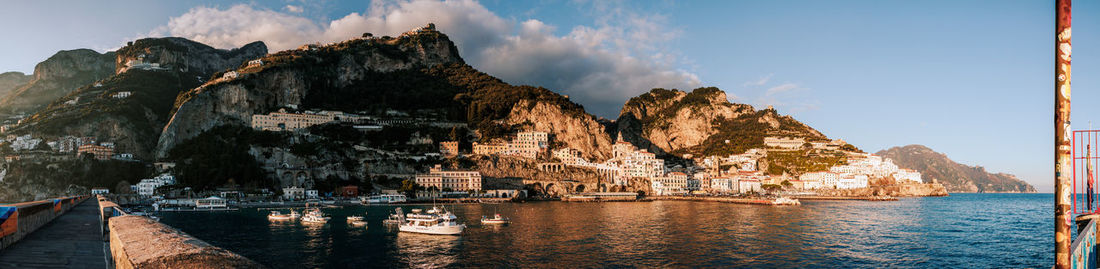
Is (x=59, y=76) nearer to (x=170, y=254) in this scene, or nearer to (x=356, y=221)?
(x=356, y=221)

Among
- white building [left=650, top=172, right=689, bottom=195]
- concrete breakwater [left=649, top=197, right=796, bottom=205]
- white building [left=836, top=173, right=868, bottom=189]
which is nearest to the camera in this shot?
concrete breakwater [left=649, top=197, right=796, bottom=205]

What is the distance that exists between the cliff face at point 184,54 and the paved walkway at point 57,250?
163456 millimetres

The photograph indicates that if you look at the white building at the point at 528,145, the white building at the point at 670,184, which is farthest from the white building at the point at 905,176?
the white building at the point at 528,145

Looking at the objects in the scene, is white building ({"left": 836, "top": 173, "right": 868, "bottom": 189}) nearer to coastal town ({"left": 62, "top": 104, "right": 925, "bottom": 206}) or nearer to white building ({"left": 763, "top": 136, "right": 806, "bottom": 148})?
coastal town ({"left": 62, "top": 104, "right": 925, "bottom": 206})

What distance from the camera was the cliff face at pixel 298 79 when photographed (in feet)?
345

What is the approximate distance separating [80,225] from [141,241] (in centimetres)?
1868

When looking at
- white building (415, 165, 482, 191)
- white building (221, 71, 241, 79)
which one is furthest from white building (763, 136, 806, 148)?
white building (221, 71, 241, 79)

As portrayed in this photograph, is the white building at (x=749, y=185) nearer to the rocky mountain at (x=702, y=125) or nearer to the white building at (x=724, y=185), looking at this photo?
the white building at (x=724, y=185)

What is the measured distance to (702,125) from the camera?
17025cm

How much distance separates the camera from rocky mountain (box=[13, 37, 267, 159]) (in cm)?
10338

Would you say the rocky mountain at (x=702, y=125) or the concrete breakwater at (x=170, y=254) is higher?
the rocky mountain at (x=702, y=125)

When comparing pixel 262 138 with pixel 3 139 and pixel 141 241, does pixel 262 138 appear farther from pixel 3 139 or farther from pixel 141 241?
pixel 141 241

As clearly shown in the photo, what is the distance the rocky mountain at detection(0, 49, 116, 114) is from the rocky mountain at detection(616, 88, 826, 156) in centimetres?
17162

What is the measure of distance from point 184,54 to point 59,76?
4538cm
